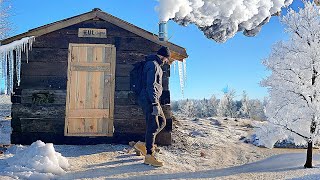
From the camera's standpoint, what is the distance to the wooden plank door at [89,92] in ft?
32.1

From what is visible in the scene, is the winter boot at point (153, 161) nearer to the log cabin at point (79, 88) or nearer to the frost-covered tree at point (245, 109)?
the log cabin at point (79, 88)

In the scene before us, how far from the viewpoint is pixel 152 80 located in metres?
7.49

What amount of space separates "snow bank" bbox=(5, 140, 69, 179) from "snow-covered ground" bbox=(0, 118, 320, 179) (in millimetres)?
23

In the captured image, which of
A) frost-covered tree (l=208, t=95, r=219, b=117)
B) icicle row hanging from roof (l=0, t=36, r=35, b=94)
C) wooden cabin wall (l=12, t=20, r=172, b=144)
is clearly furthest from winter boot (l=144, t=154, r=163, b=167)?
frost-covered tree (l=208, t=95, r=219, b=117)

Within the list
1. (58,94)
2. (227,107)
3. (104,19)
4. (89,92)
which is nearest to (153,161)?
(89,92)

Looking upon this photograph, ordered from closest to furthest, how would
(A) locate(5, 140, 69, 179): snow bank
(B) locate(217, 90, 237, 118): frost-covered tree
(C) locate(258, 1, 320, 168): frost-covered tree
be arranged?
(A) locate(5, 140, 69, 179): snow bank, (C) locate(258, 1, 320, 168): frost-covered tree, (B) locate(217, 90, 237, 118): frost-covered tree

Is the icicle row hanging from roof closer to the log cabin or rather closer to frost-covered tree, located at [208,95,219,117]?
the log cabin

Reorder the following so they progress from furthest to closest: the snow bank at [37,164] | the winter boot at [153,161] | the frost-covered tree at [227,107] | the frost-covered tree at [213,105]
→ 1. the frost-covered tree at [213,105]
2. the frost-covered tree at [227,107]
3. the winter boot at [153,161]
4. the snow bank at [37,164]

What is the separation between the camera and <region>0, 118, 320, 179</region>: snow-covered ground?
717 centimetres

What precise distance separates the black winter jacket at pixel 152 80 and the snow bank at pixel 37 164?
7.23 ft

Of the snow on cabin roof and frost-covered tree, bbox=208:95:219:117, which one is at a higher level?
the snow on cabin roof

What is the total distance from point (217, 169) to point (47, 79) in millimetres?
5064

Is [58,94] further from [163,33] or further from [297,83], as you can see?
[297,83]

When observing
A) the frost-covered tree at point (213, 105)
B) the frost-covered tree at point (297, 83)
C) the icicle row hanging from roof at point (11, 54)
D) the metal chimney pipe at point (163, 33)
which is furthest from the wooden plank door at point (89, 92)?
the frost-covered tree at point (213, 105)
